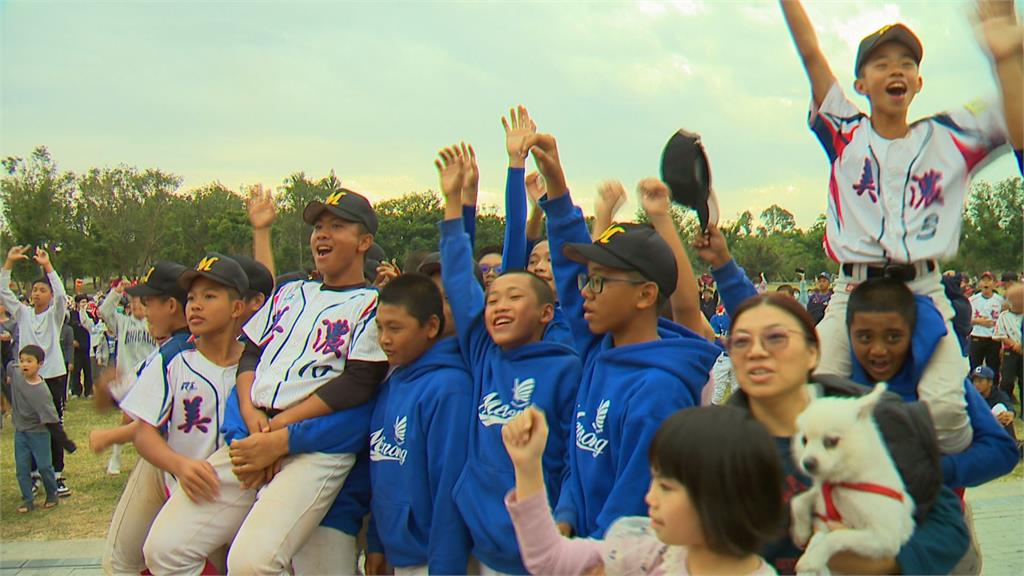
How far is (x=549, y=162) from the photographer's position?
3482mm

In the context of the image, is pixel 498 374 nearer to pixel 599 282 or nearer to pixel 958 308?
pixel 599 282

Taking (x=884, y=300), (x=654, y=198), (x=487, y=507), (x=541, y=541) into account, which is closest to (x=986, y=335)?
(x=654, y=198)

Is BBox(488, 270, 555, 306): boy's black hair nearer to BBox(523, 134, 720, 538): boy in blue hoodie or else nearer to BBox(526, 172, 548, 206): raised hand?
BBox(523, 134, 720, 538): boy in blue hoodie

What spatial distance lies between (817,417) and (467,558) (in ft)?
5.69

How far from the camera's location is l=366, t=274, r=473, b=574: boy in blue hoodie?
10.9 feet

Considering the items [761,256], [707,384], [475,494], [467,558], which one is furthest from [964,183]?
[761,256]

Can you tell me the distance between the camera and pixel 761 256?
4216 cm

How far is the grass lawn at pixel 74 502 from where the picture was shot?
7395 mm

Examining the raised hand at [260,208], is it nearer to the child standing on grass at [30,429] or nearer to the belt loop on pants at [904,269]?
the belt loop on pants at [904,269]

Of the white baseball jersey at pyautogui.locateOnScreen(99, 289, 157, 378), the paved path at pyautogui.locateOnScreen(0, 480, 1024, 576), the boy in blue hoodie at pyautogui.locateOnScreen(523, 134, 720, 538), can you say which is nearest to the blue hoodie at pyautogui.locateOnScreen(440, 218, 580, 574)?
the boy in blue hoodie at pyautogui.locateOnScreen(523, 134, 720, 538)

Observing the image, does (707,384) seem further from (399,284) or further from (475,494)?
(399,284)

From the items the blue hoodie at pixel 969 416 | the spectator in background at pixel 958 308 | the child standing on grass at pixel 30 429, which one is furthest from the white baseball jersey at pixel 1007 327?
the child standing on grass at pixel 30 429

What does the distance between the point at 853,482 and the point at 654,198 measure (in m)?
1.72

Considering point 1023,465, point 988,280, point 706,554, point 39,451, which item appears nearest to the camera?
point 706,554
